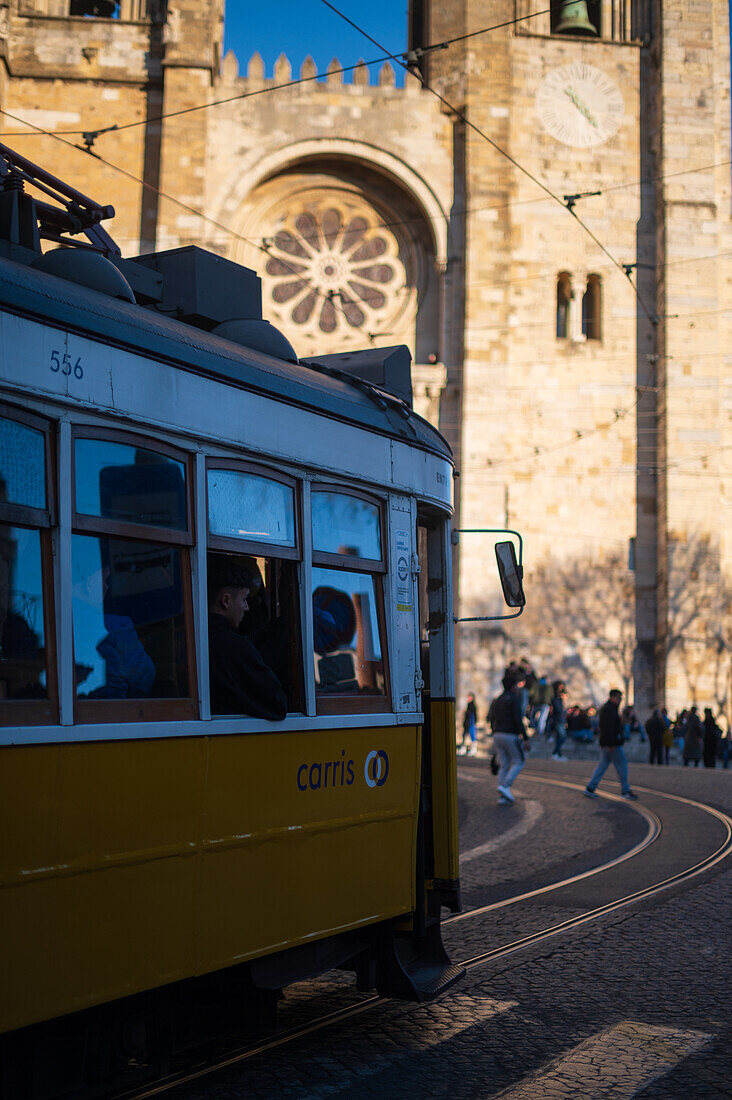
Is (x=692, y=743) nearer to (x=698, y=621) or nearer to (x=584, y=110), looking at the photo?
(x=698, y=621)

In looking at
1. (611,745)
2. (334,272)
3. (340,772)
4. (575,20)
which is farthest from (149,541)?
(575,20)

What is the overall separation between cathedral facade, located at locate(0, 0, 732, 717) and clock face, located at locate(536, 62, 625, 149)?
0.18 ft

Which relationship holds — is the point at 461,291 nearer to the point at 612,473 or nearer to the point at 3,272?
the point at 612,473

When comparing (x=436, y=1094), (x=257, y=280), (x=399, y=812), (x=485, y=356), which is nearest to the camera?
(x=436, y=1094)

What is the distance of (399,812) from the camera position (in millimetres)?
4828

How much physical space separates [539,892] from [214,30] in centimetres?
2590

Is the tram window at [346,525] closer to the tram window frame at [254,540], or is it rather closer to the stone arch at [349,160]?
the tram window frame at [254,540]

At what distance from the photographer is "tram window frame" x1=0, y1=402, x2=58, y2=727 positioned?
124 inches

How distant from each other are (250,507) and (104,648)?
824 mm

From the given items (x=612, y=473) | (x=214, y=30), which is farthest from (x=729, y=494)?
(x=214, y=30)

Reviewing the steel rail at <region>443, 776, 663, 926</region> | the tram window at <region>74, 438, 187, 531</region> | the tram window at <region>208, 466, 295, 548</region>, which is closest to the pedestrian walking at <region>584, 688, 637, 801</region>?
the steel rail at <region>443, 776, 663, 926</region>

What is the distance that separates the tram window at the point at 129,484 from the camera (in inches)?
133

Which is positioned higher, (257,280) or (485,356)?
(485,356)

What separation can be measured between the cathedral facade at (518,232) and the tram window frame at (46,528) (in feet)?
81.3
